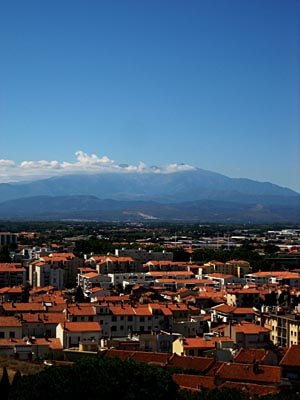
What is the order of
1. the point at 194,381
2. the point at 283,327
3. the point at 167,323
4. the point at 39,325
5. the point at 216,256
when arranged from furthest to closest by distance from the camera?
1. the point at 216,256
2. the point at 167,323
3. the point at 283,327
4. the point at 39,325
5. the point at 194,381

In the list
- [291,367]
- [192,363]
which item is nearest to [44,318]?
[192,363]

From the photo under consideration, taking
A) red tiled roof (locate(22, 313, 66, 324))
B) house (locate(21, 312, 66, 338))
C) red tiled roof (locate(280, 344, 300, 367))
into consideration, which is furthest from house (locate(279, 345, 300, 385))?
red tiled roof (locate(22, 313, 66, 324))

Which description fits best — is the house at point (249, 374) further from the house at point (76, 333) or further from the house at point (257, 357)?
the house at point (76, 333)

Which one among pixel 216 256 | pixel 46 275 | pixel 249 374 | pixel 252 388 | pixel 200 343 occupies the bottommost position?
pixel 252 388

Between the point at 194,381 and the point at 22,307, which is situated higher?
the point at 22,307

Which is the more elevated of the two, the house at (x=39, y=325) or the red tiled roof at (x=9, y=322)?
the red tiled roof at (x=9, y=322)

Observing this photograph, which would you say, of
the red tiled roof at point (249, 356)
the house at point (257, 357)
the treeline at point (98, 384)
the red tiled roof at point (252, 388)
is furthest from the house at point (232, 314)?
the treeline at point (98, 384)

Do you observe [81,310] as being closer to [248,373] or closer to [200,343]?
[200,343]

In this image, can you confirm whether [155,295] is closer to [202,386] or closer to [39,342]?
[39,342]

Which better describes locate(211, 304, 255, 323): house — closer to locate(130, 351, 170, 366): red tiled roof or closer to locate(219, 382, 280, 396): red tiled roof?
locate(130, 351, 170, 366): red tiled roof
